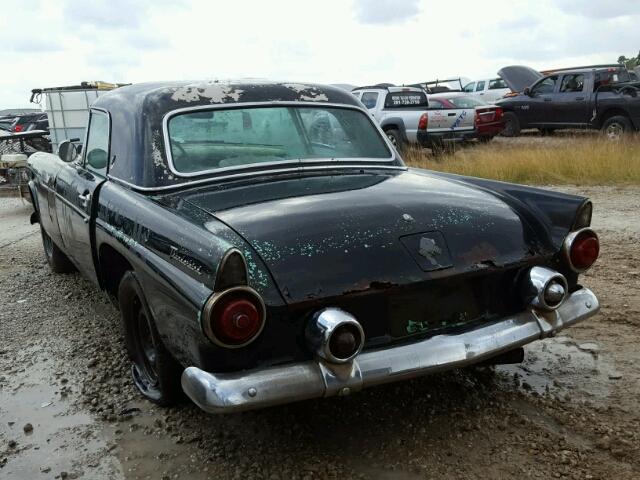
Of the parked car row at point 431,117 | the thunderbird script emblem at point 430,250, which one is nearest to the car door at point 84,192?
the thunderbird script emblem at point 430,250

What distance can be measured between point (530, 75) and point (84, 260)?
673 inches

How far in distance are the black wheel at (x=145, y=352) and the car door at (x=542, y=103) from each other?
14.0 metres

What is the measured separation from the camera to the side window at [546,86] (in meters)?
15.5

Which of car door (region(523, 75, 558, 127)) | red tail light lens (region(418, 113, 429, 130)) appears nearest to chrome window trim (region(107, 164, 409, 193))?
red tail light lens (region(418, 113, 429, 130))

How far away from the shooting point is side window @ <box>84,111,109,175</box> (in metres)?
3.84

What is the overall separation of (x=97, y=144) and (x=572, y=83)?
13.5 meters

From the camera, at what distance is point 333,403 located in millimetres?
3152

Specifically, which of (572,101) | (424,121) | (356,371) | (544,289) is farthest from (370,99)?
(356,371)

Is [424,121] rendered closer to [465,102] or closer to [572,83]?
[465,102]

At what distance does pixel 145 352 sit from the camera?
337 cm

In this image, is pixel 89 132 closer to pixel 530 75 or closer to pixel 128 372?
pixel 128 372

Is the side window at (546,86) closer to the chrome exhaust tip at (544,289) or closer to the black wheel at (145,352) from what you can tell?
the chrome exhaust tip at (544,289)

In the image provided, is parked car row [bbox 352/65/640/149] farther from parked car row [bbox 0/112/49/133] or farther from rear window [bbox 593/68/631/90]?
parked car row [bbox 0/112/49/133]

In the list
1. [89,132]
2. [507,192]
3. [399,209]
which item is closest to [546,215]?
[507,192]
